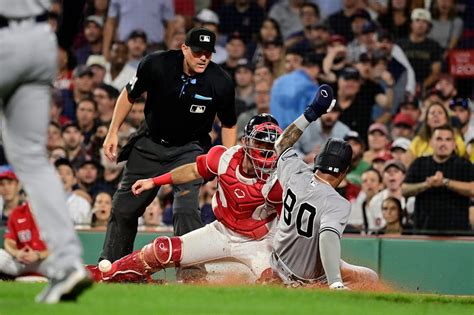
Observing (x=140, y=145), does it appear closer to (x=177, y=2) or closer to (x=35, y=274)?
(x=35, y=274)

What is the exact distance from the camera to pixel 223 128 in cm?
1088

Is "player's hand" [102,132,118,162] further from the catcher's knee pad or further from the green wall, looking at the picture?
the green wall

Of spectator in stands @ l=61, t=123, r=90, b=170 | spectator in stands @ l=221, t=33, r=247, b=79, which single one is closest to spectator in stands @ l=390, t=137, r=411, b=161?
spectator in stands @ l=221, t=33, r=247, b=79

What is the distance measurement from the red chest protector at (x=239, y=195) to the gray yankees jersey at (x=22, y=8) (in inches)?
151

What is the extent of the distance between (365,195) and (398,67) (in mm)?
2698

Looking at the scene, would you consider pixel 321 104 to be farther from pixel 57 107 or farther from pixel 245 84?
pixel 57 107

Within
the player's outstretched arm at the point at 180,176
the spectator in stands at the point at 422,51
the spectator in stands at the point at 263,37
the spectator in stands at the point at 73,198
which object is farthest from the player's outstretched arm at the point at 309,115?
the spectator in stands at the point at 263,37

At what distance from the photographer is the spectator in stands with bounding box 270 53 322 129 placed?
14.5m

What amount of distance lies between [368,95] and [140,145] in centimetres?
490

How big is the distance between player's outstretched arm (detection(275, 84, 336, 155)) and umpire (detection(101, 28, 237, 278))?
1186 mm

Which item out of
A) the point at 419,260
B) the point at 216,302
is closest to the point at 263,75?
the point at 419,260

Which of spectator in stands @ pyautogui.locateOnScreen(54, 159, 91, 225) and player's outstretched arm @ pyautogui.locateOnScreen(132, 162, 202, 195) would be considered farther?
spectator in stands @ pyautogui.locateOnScreen(54, 159, 91, 225)

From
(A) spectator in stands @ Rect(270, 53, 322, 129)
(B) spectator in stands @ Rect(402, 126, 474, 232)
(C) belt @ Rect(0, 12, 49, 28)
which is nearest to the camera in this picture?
(C) belt @ Rect(0, 12, 49, 28)

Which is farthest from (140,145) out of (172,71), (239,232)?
(239,232)
